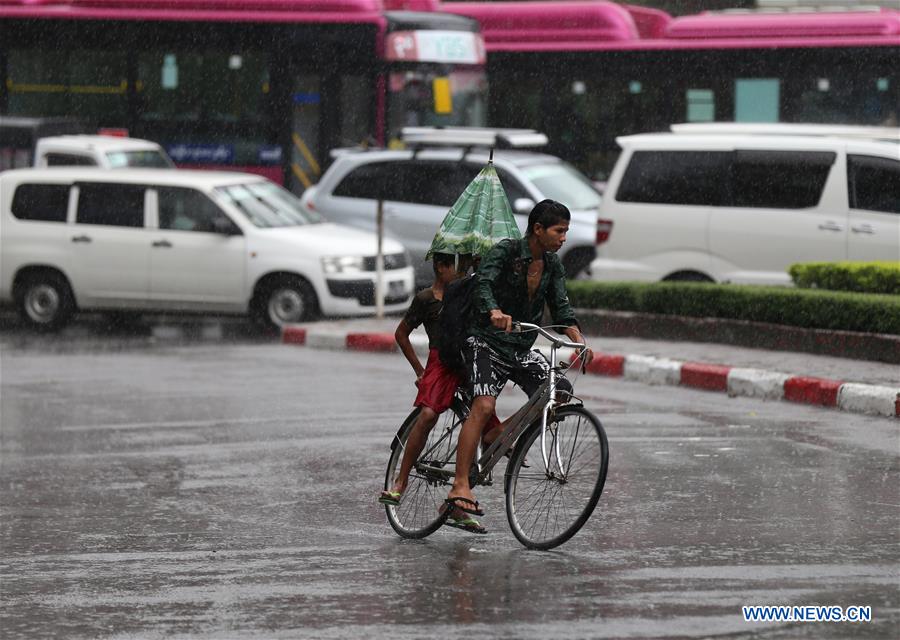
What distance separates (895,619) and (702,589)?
77 centimetres

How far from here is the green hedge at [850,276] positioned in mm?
14125

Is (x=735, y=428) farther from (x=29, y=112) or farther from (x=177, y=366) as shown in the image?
(x=29, y=112)

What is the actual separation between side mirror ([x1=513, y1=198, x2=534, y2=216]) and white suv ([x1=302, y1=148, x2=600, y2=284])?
482 millimetres

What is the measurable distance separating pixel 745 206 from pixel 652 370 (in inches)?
111

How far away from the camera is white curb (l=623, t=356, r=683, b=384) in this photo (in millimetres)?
13312

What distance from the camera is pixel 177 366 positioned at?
15.0m

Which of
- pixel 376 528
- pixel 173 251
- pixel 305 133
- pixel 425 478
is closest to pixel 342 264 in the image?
pixel 173 251

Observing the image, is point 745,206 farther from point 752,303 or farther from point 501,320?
point 501,320

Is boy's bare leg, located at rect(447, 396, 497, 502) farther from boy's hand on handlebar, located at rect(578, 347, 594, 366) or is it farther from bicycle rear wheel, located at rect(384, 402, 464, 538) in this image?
boy's hand on handlebar, located at rect(578, 347, 594, 366)

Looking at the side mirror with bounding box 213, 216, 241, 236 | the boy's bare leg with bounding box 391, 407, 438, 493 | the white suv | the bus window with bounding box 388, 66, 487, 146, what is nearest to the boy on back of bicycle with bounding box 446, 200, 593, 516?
the boy's bare leg with bounding box 391, 407, 438, 493

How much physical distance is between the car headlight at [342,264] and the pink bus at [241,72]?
21.0 feet

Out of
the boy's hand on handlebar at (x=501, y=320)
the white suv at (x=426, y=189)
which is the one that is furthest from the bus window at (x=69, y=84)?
the boy's hand on handlebar at (x=501, y=320)

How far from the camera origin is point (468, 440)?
7.46m

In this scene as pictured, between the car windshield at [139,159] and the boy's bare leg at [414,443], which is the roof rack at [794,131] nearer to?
the car windshield at [139,159]
